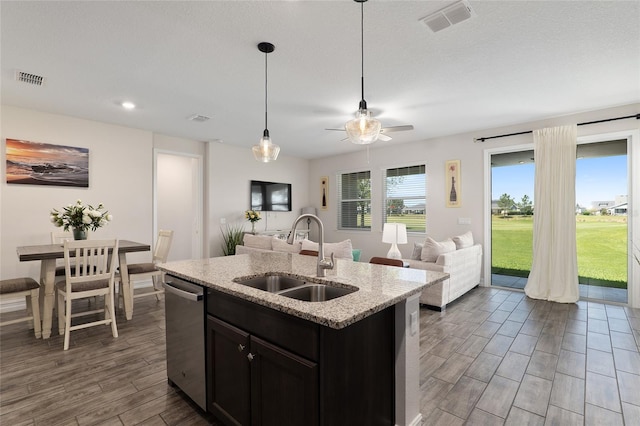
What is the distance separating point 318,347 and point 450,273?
3128 millimetres

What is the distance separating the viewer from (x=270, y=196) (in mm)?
7062

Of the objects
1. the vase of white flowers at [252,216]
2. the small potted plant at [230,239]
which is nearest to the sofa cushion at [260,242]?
the small potted plant at [230,239]

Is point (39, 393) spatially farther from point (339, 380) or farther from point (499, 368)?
point (499, 368)

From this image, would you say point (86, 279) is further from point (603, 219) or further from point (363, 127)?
point (603, 219)

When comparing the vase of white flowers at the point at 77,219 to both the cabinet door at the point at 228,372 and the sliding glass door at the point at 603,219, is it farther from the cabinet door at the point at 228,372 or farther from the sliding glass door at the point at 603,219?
the sliding glass door at the point at 603,219

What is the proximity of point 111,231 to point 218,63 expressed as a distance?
137 inches

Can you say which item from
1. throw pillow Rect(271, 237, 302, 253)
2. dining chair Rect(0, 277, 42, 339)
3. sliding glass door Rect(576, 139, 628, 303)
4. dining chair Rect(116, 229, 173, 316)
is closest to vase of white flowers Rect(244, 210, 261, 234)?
throw pillow Rect(271, 237, 302, 253)

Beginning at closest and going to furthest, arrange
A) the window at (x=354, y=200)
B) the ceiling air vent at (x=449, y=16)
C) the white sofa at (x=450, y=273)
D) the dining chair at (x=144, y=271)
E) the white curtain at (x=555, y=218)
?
the ceiling air vent at (x=449, y=16)
the dining chair at (x=144, y=271)
the white sofa at (x=450, y=273)
the white curtain at (x=555, y=218)
the window at (x=354, y=200)

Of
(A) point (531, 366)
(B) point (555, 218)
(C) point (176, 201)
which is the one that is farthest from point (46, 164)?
(B) point (555, 218)

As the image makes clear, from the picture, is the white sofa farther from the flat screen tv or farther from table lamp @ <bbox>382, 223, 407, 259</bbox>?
the flat screen tv

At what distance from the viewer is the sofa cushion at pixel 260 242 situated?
15.2 feet

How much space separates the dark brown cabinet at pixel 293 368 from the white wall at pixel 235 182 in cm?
453

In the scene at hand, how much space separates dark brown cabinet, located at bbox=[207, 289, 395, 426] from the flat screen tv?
16.7ft

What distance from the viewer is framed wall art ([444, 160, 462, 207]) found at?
18.1 ft
